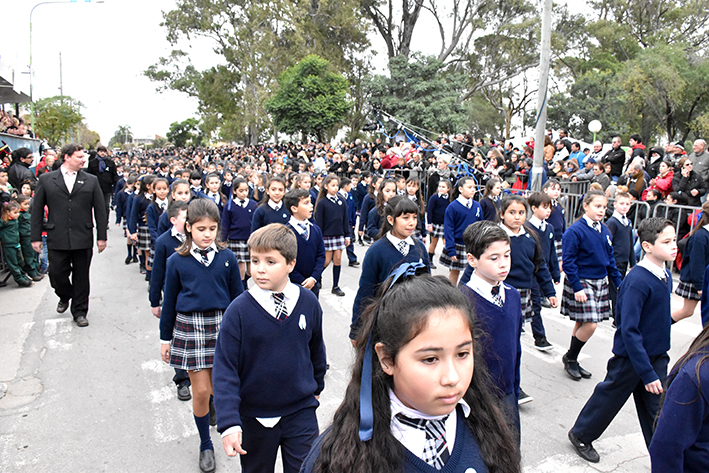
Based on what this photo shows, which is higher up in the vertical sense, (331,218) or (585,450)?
(331,218)

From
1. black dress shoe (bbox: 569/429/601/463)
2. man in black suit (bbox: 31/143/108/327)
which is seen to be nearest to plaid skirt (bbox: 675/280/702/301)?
black dress shoe (bbox: 569/429/601/463)

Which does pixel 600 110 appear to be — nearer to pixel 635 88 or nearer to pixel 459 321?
pixel 635 88

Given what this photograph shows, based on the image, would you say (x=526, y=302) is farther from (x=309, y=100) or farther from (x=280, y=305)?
(x=309, y=100)

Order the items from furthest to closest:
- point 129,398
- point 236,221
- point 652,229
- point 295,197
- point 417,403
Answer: point 236,221, point 295,197, point 129,398, point 652,229, point 417,403

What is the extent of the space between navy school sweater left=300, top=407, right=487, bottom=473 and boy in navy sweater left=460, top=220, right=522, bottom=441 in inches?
51.1

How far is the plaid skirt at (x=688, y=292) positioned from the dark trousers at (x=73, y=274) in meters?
6.69

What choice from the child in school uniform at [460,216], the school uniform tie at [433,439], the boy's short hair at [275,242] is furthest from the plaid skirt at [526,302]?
the school uniform tie at [433,439]

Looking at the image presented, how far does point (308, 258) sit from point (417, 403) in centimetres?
375

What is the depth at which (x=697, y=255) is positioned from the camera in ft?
15.7

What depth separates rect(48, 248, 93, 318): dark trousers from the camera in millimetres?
6047

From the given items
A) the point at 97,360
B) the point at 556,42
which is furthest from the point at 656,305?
the point at 556,42

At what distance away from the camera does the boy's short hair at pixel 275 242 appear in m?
2.70

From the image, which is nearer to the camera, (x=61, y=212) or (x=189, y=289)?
(x=189, y=289)

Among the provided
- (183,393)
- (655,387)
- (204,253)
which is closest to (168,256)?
(204,253)
